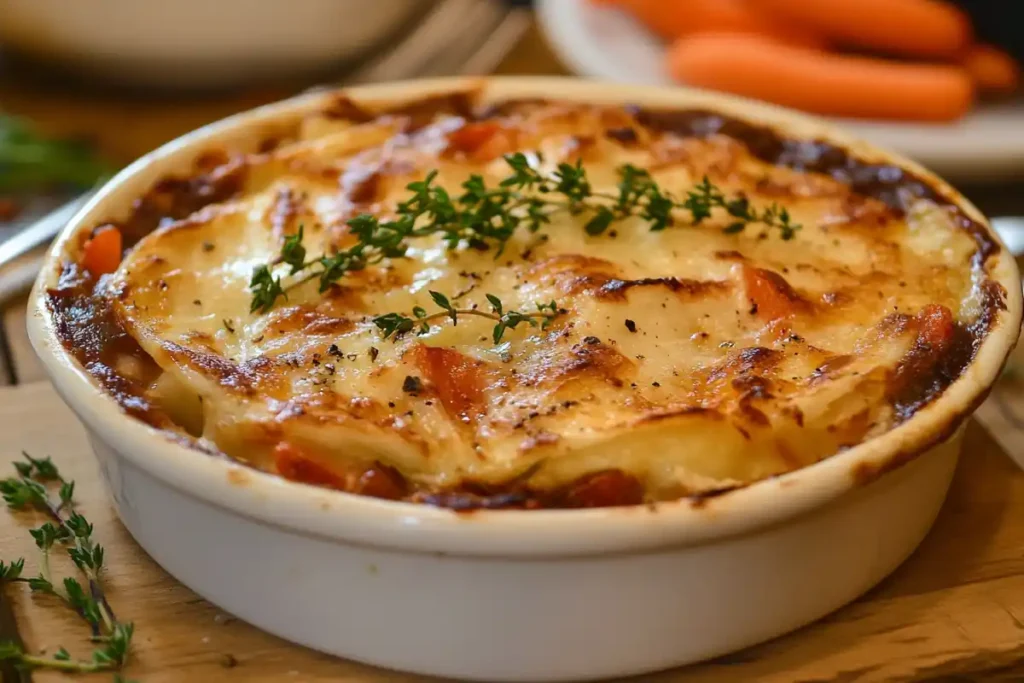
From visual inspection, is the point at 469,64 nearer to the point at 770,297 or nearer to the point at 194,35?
the point at 194,35

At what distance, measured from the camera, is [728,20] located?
315cm

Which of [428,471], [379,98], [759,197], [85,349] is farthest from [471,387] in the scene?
[379,98]

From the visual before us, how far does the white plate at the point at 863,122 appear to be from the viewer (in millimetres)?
2705

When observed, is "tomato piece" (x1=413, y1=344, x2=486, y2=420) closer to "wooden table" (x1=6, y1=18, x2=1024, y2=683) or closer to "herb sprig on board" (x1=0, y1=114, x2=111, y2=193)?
"wooden table" (x1=6, y1=18, x2=1024, y2=683)

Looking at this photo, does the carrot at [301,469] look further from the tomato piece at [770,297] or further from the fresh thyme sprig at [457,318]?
the tomato piece at [770,297]

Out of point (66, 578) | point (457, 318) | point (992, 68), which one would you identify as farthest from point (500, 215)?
point (992, 68)

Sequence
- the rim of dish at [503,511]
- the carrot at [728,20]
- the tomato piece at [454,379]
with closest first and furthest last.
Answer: the rim of dish at [503,511], the tomato piece at [454,379], the carrot at [728,20]

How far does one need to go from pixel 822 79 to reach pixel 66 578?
216 centimetres

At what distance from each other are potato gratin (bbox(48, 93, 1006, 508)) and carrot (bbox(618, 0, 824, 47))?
1.07m

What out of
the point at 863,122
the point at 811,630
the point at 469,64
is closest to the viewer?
the point at 811,630

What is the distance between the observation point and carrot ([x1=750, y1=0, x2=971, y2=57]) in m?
2.91

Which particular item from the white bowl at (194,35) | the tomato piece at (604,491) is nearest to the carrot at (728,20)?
the white bowl at (194,35)

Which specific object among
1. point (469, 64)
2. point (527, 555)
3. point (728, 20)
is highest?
point (728, 20)

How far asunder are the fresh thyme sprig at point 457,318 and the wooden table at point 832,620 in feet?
1.46
